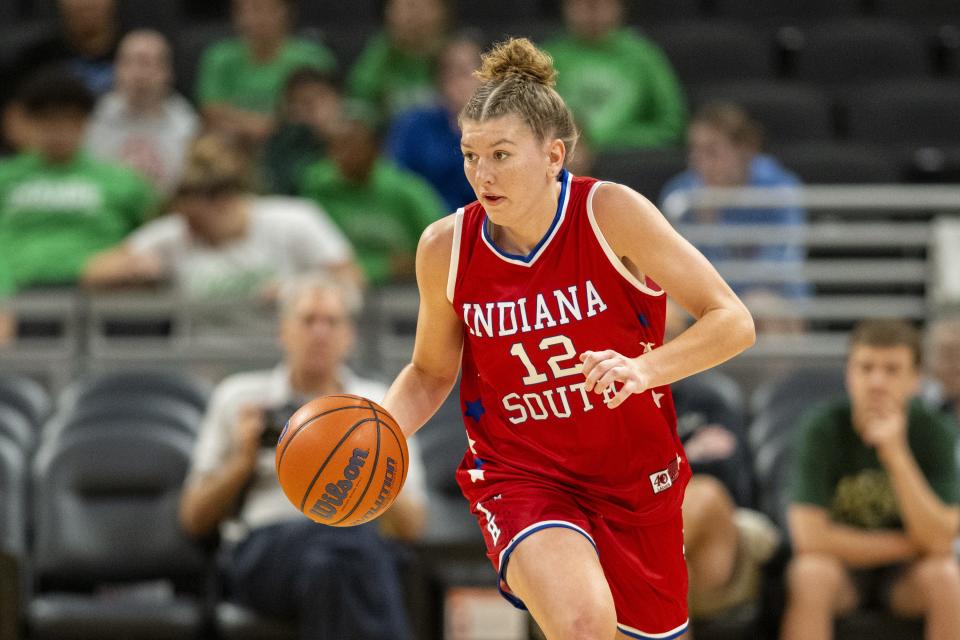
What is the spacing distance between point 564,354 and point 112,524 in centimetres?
Answer: 316

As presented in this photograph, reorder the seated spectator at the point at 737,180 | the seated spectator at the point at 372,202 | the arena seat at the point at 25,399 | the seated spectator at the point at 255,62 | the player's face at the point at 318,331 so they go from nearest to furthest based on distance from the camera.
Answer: the player's face at the point at 318,331, the arena seat at the point at 25,399, the seated spectator at the point at 737,180, the seated spectator at the point at 372,202, the seated spectator at the point at 255,62

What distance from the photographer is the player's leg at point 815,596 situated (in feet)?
18.9

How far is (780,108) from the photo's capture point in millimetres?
8789

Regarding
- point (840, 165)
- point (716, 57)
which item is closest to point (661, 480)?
point (840, 165)

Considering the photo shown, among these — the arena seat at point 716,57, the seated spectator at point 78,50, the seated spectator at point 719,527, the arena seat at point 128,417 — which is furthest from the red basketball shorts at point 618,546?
the arena seat at point 716,57

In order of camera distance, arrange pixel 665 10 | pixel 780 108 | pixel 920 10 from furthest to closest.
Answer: pixel 920 10 < pixel 665 10 < pixel 780 108

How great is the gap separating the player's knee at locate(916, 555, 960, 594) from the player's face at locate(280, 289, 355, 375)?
96.6 inches

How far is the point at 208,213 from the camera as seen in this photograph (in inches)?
279

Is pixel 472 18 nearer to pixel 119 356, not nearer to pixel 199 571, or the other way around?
pixel 119 356

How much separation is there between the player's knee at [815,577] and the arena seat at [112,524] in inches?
94.7

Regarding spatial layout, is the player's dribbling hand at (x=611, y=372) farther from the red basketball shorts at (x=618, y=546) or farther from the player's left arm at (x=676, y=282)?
the red basketball shorts at (x=618, y=546)

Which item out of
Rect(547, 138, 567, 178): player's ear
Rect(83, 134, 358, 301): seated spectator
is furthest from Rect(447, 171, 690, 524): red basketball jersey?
Rect(83, 134, 358, 301): seated spectator

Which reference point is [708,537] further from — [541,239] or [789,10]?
[789,10]

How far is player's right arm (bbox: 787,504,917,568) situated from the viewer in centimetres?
584
